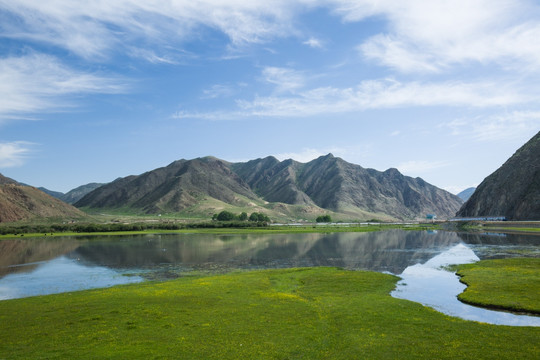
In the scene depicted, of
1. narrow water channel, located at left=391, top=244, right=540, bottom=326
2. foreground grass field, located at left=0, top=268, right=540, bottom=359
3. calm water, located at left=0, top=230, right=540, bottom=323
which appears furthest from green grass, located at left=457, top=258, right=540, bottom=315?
foreground grass field, located at left=0, top=268, right=540, bottom=359

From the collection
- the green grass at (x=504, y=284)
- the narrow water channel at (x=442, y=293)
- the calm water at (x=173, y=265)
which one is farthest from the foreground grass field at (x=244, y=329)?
the green grass at (x=504, y=284)

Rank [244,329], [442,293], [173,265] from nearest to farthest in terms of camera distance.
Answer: [244,329] < [442,293] < [173,265]

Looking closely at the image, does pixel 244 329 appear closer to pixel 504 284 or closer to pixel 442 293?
pixel 442 293

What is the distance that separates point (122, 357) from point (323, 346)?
1243 cm

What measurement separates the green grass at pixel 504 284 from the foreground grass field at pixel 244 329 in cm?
862

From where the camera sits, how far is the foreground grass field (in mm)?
22000

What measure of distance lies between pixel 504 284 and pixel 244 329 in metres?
35.6

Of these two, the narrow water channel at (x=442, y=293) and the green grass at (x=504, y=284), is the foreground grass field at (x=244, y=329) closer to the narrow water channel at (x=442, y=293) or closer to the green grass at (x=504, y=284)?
the narrow water channel at (x=442, y=293)

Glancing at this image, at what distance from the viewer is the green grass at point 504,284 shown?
35594 mm

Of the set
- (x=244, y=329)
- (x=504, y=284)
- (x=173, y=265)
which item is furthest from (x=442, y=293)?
(x=173, y=265)

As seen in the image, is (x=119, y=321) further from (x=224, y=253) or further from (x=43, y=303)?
(x=224, y=253)

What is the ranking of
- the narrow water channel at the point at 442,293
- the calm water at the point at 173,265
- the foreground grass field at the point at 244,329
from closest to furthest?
1. the foreground grass field at the point at 244,329
2. the narrow water channel at the point at 442,293
3. the calm water at the point at 173,265

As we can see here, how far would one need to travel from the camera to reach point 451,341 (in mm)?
24062

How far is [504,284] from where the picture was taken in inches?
1736
